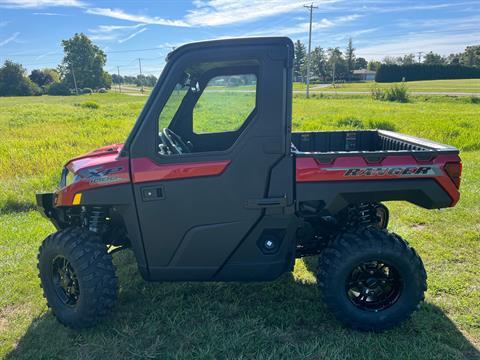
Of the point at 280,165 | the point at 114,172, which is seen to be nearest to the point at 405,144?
the point at 280,165

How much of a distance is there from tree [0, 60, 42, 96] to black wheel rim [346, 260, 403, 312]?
277 ft

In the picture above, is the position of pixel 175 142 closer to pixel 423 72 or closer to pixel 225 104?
pixel 225 104

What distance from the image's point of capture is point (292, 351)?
109 inches

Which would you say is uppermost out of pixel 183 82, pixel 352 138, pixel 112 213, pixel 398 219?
pixel 183 82

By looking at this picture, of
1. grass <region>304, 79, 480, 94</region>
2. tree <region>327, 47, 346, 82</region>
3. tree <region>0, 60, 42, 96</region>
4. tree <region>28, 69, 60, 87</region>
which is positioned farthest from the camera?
tree <region>28, 69, 60, 87</region>

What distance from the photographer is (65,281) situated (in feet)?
10.4

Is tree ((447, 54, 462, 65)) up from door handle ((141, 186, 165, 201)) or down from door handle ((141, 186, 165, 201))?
up

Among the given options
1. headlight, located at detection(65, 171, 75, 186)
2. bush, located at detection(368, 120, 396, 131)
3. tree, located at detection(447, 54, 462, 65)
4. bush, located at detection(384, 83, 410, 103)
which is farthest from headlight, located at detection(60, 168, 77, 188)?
tree, located at detection(447, 54, 462, 65)

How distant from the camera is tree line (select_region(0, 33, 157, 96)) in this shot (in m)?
74.8

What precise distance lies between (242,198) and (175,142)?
835 millimetres

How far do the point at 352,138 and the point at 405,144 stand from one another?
0.81m

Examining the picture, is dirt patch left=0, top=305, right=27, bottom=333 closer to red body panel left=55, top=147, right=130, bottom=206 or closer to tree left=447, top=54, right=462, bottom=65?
red body panel left=55, top=147, right=130, bottom=206

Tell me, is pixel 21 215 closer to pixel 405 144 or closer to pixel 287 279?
pixel 287 279

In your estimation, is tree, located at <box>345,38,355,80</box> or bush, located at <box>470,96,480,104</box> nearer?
bush, located at <box>470,96,480,104</box>
